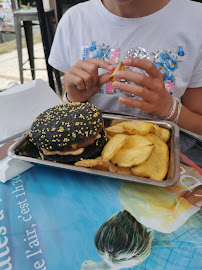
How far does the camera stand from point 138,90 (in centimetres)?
85

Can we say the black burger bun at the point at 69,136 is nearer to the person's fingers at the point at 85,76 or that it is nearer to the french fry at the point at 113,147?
the french fry at the point at 113,147

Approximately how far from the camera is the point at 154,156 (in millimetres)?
730

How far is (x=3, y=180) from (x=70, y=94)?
23.9 inches

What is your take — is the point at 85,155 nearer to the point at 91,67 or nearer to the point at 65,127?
the point at 65,127

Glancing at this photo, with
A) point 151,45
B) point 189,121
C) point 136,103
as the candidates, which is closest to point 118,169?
point 136,103

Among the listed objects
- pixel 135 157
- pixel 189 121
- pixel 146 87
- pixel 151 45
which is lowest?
pixel 189 121

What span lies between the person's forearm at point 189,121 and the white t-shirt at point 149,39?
0.18 metres

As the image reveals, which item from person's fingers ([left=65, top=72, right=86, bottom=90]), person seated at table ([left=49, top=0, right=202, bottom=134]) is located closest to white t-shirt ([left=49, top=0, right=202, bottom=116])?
person seated at table ([left=49, top=0, right=202, bottom=134])

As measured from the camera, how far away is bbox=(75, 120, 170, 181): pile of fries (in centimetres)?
67

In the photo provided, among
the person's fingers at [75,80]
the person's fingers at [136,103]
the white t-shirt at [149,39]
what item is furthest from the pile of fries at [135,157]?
the white t-shirt at [149,39]

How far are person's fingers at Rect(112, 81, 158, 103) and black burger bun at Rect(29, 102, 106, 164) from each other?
0.45ft

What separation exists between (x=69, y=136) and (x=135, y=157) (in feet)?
0.76

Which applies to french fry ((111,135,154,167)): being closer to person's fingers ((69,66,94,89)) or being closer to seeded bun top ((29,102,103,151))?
seeded bun top ((29,102,103,151))

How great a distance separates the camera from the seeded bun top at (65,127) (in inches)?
29.3
